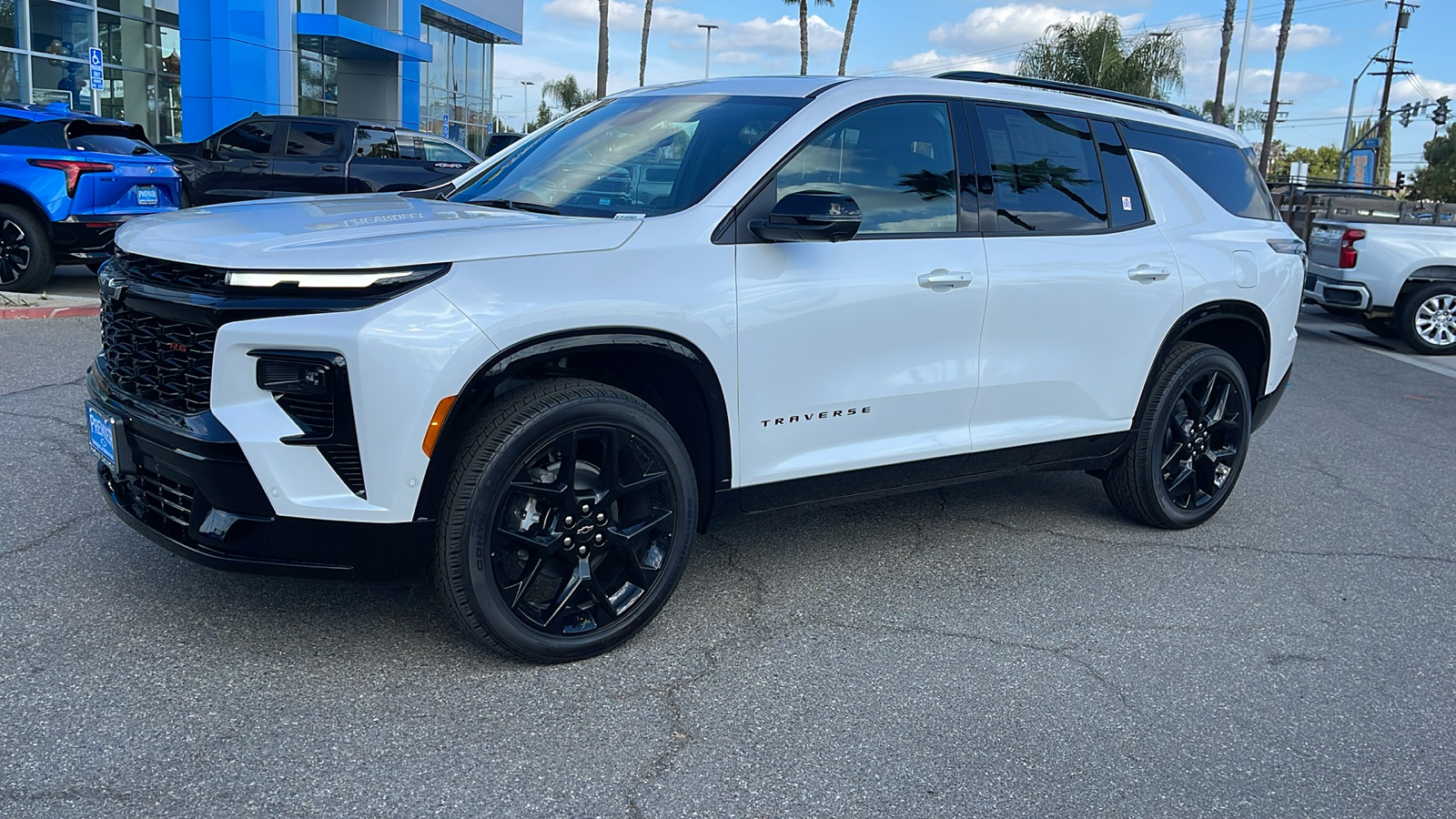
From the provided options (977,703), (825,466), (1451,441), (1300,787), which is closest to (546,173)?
(825,466)

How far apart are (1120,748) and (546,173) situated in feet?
8.97

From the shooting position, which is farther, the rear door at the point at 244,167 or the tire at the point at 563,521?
the rear door at the point at 244,167

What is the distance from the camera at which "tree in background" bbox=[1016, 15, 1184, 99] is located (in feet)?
95.5

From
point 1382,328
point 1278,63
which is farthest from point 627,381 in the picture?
point 1278,63

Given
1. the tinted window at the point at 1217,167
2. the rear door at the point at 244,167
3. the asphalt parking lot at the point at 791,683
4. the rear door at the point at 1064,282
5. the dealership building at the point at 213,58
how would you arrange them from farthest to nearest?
the dealership building at the point at 213,58 < the rear door at the point at 244,167 < the tinted window at the point at 1217,167 < the rear door at the point at 1064,282 < the asphalt parking lot at the point at 791,683

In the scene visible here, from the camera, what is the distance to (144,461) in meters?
3.23

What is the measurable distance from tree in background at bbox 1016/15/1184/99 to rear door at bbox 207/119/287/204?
20.3 m

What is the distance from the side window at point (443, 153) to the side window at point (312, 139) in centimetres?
127

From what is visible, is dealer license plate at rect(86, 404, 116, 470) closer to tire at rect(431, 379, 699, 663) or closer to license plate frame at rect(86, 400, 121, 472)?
license plate frame at rect(86, 400, 121, 472)

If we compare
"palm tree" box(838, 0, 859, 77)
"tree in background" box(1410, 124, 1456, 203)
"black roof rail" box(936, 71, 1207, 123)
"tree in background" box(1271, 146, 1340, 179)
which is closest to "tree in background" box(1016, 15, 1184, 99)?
"palm tree" box(838, 0, 859, 77)

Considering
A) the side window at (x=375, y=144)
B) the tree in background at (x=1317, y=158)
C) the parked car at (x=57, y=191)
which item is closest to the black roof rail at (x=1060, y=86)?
the parked car at (x=57, y=191)

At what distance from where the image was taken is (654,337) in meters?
3.42

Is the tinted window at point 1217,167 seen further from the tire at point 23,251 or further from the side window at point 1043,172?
the tire at point 23,251

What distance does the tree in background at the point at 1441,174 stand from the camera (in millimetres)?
65812
